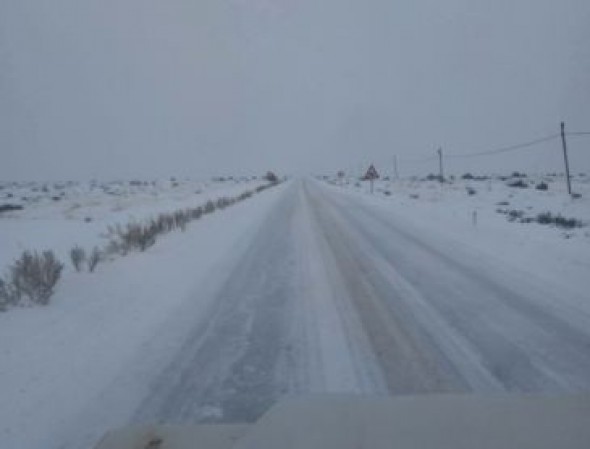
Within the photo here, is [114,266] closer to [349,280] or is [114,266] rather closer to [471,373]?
[349,280]

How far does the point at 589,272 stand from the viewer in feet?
36.4

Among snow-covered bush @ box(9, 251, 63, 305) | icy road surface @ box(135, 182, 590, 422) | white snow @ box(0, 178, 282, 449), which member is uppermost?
snow-covered bush @ box(9, 251, 63, 305)

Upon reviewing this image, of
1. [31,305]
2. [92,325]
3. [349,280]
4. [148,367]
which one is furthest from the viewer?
[349,280]

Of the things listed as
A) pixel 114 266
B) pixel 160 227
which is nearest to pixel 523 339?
pixel 114 266

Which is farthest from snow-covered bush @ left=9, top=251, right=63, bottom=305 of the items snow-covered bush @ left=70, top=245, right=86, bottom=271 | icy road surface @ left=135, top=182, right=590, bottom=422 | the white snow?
icy road surface @ left=135, top=182, right=590, bottom=422

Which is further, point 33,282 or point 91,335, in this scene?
point 33,282

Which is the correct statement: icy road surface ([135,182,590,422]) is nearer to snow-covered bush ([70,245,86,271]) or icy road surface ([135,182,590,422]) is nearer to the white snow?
the white snow

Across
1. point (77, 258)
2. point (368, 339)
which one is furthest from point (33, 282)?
point (368, 339)

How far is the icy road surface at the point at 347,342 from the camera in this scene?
5.43 metres

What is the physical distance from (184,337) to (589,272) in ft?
23.4

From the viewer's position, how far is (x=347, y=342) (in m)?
Answer: 6.95

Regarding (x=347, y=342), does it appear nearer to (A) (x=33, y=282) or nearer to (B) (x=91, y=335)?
(B) (x=91, y=335)

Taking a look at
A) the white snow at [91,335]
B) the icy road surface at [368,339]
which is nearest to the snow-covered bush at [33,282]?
the white snow at [91,335]

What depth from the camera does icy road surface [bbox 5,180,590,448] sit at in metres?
5.43
